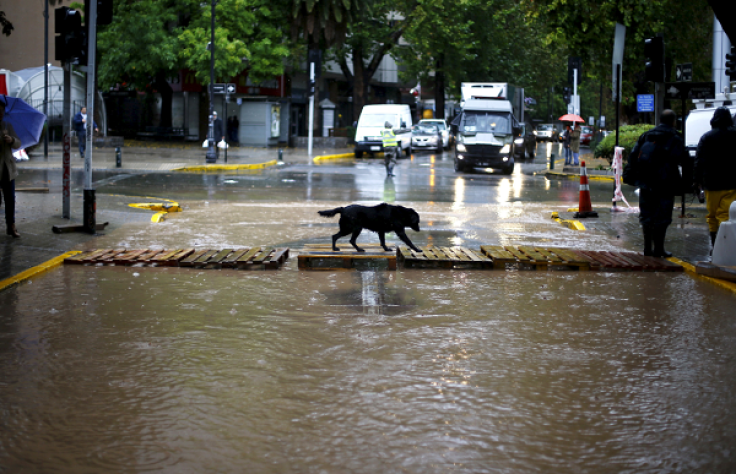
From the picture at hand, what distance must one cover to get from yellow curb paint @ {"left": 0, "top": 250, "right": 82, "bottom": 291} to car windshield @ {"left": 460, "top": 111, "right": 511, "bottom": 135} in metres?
22.8

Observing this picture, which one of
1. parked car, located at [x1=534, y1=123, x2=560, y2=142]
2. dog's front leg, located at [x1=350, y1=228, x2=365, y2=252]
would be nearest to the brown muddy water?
dog's front leg, located at [x1=350, y1=228, x2=365, y2=252]

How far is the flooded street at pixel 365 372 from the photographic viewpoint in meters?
4.25

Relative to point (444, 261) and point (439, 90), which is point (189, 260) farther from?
point (439, 90)

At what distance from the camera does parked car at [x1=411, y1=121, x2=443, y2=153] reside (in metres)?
47.3

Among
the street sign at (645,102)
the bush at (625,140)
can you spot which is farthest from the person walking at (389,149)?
the street sign at (645,102)

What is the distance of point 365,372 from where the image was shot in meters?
5.61

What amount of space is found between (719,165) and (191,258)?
6.39 meters

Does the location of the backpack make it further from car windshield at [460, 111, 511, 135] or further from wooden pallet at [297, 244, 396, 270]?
car windshield at [460, 111, 511, 135]

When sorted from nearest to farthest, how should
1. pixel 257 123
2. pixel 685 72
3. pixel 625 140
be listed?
pixel 685 72
pixel 625 140
pixel 257 123

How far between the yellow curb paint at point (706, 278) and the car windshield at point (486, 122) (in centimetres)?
2134

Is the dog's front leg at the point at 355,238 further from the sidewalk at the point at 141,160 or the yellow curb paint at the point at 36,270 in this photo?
the sidewalk at the point at 141,160

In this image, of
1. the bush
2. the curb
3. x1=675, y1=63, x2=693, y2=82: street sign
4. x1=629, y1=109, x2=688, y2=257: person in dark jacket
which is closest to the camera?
x1=629, y1=109, x2=688, y2=257: person in dark jacket

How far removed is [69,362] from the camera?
19.2ft

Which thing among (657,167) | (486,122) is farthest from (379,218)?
(486,122)
